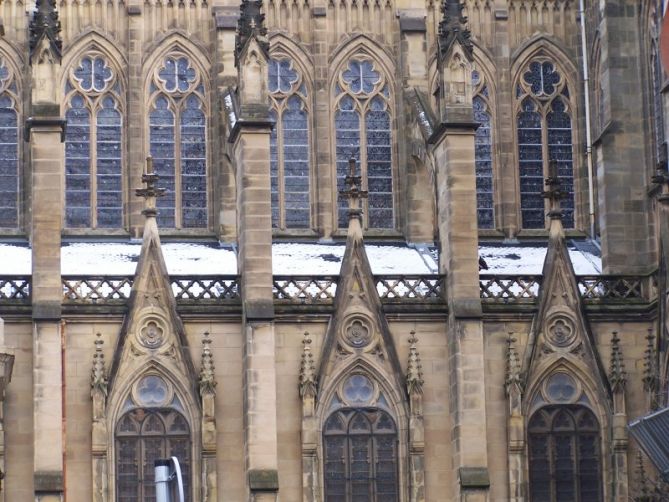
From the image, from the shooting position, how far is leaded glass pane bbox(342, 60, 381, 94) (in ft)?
162

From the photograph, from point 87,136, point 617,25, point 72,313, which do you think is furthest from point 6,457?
point 617,25

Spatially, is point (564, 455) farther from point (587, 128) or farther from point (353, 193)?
point (587, 128)

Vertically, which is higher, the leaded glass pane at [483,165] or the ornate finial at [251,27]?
the ornate finial at [251,27]

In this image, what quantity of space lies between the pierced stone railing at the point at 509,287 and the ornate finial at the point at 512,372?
1.00m

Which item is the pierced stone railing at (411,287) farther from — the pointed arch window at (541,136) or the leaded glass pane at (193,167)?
the leaded glass pane at (193,167)

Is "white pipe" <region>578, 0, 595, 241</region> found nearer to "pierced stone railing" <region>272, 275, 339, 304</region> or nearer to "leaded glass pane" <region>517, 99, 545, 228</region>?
"leaded glass pane" <region>517, 99, 545, 228</region>

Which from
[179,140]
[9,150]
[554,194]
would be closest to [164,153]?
[179,140]

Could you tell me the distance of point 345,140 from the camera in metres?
49.0

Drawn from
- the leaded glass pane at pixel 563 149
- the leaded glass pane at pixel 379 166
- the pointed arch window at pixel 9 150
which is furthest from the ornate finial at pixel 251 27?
the leaded glass pane at pixel 563 149

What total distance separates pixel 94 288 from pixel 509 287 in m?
8.15

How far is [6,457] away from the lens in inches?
1683

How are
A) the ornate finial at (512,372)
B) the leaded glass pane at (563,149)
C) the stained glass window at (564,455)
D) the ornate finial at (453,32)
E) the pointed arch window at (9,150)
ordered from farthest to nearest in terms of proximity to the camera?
the leaded glass pane at (563,149)
the pointed arch window at (9,150)
the ornate finial at (453,32)
the stained glass window at (564,455)
the ornate finial at (512,372)

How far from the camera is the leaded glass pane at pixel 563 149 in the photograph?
49350 mm

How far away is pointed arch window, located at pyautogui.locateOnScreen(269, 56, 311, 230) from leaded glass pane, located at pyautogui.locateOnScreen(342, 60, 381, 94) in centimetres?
102
